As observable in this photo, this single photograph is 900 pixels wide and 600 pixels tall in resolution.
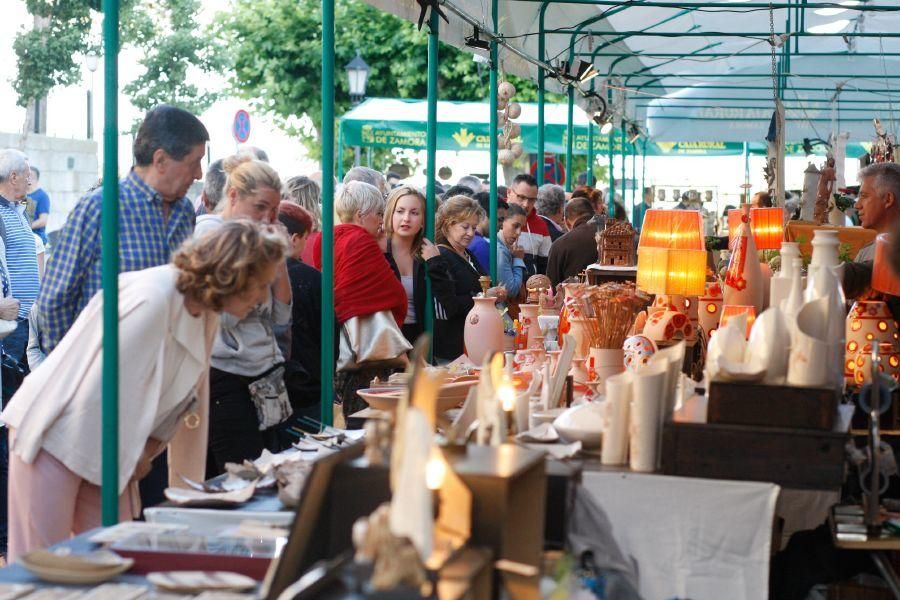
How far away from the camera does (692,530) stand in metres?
2.85

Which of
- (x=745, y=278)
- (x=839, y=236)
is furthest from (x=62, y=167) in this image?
(x=745, y=278)

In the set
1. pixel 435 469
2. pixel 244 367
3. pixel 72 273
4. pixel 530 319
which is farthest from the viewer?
pixel 530 319

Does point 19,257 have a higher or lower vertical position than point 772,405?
higher

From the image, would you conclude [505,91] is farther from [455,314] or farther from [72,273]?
[72,273]

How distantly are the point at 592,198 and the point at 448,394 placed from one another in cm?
708

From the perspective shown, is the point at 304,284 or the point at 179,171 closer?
the point at 179,171

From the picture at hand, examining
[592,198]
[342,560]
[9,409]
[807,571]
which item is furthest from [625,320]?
[592,198]

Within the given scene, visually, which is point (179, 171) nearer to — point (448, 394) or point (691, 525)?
point (448, 394)

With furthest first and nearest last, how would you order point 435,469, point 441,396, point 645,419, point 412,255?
point 412,255 → point 441,396 → point 645,419 → point 435,469

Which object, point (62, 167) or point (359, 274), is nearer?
point (359, 274)

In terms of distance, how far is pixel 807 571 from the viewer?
377 centimetres

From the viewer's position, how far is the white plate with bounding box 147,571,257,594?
82.4 inches

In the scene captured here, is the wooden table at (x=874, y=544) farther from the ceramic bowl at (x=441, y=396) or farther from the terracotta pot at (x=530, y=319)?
the terracotta pot at (x=530, y=319)

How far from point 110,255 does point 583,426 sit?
1176 mm
